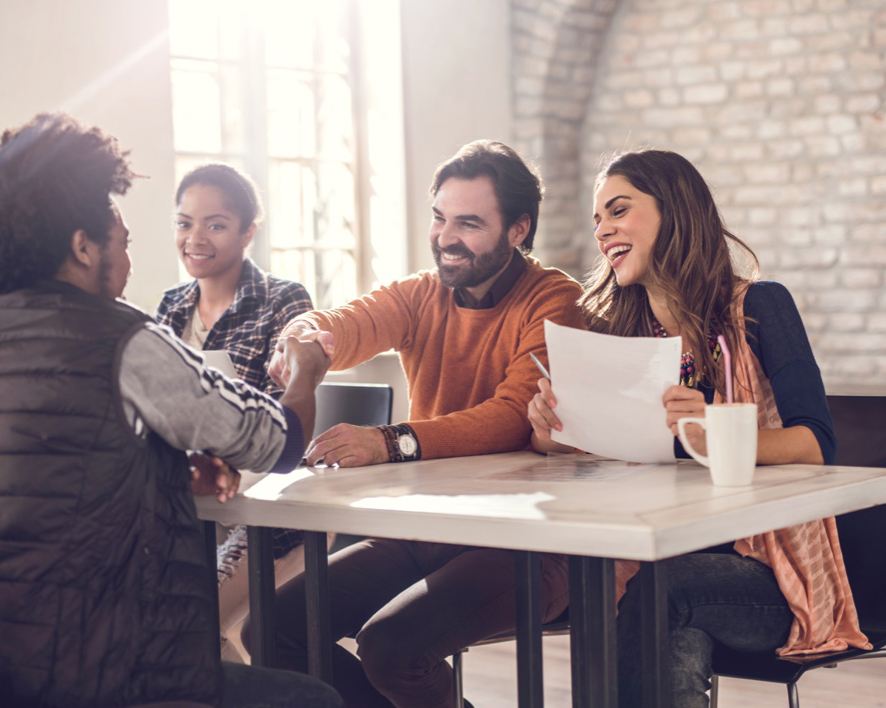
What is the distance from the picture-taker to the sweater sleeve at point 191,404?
1.44 m

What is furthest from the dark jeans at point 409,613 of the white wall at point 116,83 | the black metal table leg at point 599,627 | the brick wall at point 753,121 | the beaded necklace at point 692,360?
the brick wall at point 753,121

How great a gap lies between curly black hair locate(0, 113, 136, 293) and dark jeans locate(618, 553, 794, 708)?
1031 millimetres

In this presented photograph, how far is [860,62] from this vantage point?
560cm

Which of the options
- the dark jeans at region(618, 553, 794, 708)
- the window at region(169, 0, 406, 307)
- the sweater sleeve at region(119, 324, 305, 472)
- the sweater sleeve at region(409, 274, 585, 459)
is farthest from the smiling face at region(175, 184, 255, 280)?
the window at region(169, 0, 406, 307)

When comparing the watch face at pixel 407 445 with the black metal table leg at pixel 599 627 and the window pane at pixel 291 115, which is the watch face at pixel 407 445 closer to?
the black metal table leg at pixel 599 627

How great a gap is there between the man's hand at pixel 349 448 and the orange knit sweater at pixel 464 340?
19 centimetres

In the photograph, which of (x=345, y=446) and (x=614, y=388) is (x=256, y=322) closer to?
(x=345, y=446)

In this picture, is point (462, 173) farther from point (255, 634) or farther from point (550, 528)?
point (550, 528)

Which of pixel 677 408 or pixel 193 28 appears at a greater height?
pixel 193 28

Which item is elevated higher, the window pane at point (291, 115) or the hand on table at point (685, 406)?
the window pane at point (291, 115)

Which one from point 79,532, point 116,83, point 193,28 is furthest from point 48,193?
point 193,28

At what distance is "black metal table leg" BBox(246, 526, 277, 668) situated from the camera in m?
1.85

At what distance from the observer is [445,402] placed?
8.09 feet

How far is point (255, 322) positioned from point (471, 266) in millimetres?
665
